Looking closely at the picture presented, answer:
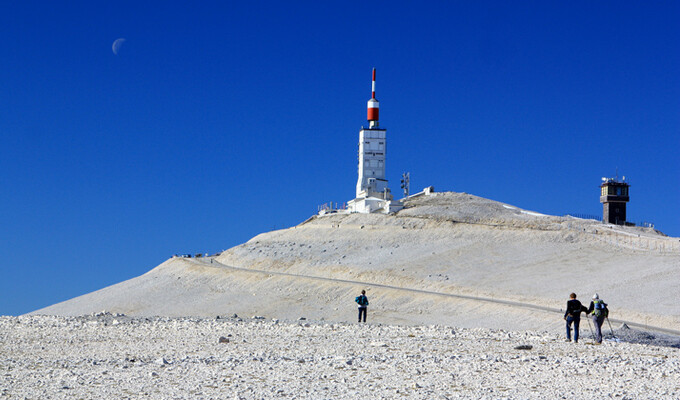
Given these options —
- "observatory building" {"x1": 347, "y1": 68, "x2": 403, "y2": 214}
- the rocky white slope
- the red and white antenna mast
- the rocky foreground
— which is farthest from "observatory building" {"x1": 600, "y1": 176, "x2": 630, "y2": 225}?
the rocky foreground

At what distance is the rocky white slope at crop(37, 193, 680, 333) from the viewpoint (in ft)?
147

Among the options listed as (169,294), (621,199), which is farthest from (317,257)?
(621,199)

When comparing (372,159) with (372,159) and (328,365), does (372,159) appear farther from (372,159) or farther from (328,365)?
(328,365)

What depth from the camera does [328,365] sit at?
1750 centimetres

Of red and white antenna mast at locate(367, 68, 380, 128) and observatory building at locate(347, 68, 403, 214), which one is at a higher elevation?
red and white antenna mast at locate(367, 68, 380, 128)

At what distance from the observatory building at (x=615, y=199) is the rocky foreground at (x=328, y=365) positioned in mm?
67335

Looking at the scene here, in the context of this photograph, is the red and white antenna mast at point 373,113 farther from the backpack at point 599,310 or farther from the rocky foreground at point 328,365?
the backpack at point 599,310

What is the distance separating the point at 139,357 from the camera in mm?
19391

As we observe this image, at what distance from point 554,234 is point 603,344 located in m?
44.5

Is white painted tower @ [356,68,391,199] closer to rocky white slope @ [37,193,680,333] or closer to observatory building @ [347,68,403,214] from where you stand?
observatory building @ [347,68,403,214]

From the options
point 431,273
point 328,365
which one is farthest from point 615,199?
point 328,365

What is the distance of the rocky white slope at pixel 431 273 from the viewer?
44.7m

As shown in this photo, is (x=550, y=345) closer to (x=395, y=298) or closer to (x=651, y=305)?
(x=651, y=305)

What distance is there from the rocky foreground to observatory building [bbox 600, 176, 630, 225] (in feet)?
221
